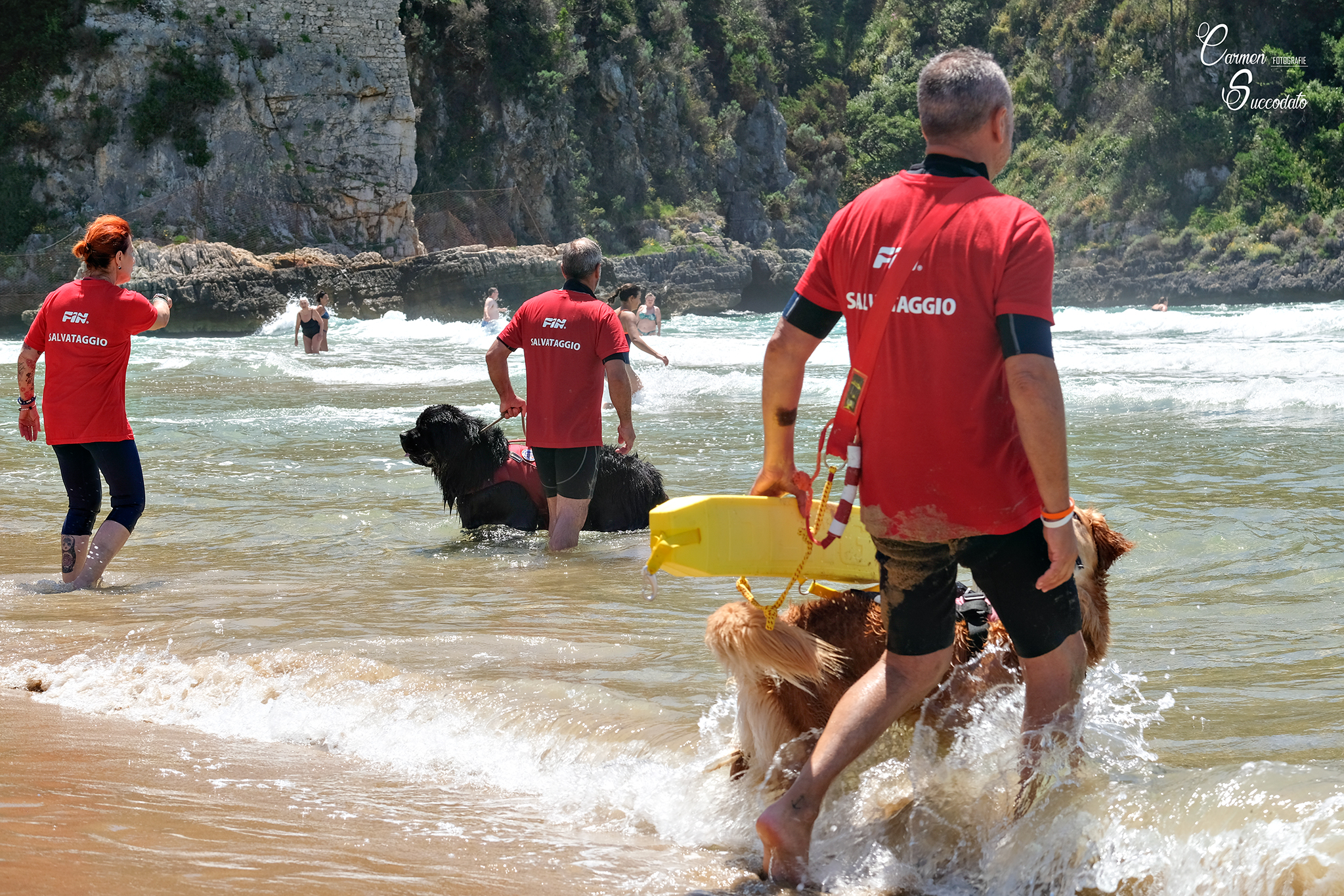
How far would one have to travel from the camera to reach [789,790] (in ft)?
8.35

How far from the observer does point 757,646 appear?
8.44 ft

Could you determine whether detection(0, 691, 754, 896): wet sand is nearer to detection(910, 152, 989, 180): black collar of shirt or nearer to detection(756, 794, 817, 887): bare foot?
detection(756, 794, 817, 887): bare foot

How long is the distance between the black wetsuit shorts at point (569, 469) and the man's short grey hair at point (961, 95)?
154 inches

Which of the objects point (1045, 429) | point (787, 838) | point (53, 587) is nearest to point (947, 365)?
point (1045, 429)

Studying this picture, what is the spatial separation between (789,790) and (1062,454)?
3.12ft

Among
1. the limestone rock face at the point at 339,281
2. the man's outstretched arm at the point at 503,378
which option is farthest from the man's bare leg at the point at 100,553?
the limestone rock face at the point at 339,281

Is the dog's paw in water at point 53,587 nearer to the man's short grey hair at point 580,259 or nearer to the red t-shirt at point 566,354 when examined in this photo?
Result: the red t-shirt at point 566,354

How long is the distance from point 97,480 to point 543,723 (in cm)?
323

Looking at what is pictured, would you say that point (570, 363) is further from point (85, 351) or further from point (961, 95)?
point (961, 95)

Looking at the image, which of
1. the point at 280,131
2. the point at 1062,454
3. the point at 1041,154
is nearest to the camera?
the point at 1062,454

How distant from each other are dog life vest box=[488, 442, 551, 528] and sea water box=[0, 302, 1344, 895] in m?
0.20

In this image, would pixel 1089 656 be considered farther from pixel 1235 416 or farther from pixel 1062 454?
pixel 1235 416

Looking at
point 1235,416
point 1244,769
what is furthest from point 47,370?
point 1235,416

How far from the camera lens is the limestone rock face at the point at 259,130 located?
33438mm
